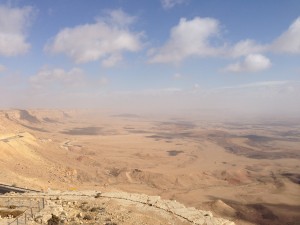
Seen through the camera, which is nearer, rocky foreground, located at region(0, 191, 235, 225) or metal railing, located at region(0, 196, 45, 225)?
metal railing, located at region(0, 196, 45, 225)

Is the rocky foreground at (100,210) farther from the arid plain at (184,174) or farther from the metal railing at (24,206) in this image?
the arid plain at (184,174)

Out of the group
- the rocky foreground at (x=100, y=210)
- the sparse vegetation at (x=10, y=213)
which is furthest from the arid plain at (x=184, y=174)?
the sparse vegetation at (x=10, y=213)

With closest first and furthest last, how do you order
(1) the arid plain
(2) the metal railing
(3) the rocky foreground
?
(2) the metal railing
(3) the rocky foreground
(1) the arid plain

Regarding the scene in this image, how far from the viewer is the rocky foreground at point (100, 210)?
1509cm

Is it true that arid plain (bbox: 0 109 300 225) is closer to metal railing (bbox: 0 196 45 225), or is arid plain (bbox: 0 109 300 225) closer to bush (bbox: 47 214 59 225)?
metal railing (bbox: 0 196 45 225)

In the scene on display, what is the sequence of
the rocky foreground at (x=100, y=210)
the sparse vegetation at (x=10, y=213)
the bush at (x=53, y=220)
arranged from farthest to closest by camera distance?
the sparse vegetation at (x=10, y=213) → the rocky foreground at (x=100, y=210) → the bush at (x=53, y=220)

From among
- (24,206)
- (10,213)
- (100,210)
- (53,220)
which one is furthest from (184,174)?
(53,220)

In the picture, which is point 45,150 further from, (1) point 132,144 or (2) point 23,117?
(2) point 23,117

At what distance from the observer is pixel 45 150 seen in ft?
187

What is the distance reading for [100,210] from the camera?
1653cm

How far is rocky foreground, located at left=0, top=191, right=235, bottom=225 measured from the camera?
15.1 m

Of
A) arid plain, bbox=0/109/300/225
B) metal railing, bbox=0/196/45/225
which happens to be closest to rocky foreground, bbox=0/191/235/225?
metal railing, bbox=0/196/45/225

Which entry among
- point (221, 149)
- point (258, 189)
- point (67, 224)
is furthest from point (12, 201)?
point (221, 149)

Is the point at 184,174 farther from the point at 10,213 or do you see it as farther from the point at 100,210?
the point at 10,213
